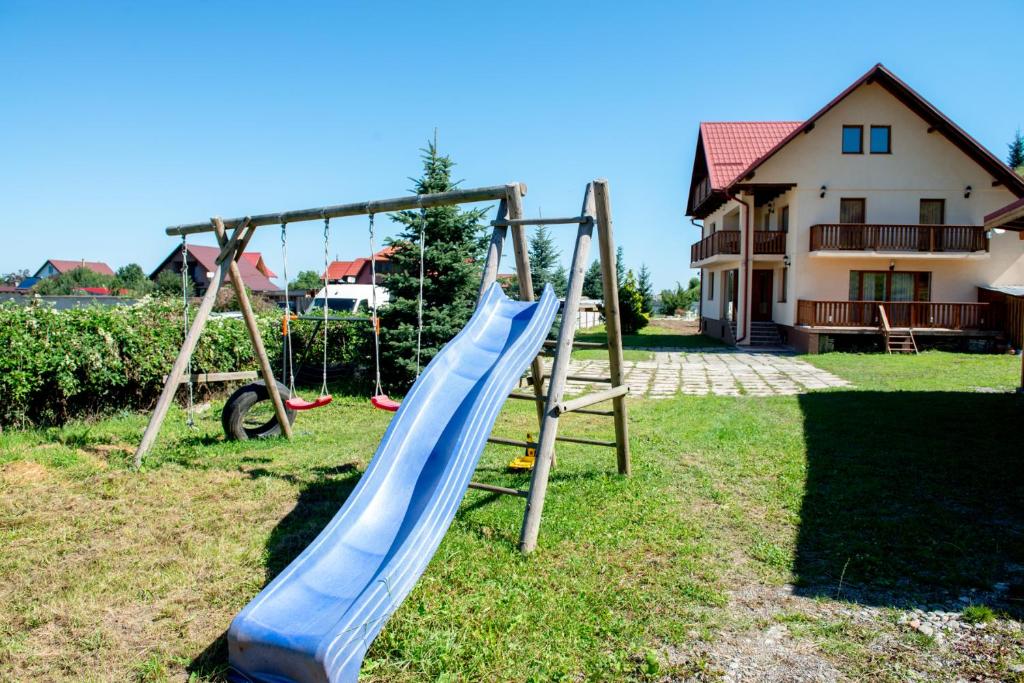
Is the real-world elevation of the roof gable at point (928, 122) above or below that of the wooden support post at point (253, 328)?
above

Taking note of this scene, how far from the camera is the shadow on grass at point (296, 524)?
302cm

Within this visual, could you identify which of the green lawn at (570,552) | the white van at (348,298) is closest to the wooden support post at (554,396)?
the green lawn at (570,552)

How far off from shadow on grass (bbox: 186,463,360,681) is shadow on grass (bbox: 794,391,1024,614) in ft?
9.96

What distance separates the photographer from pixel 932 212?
20484 millimetres

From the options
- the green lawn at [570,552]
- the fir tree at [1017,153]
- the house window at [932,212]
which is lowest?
the green lawn at [570,552]

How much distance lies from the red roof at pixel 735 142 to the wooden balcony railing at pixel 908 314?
23.0 feet

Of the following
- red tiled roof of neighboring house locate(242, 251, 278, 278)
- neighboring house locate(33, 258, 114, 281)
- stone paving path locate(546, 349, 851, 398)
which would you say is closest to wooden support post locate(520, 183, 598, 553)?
A: stone paving path locate(546, 349, 851, 398)

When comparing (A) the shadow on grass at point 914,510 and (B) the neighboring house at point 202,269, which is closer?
(A) the shadow on grass at point 914,510

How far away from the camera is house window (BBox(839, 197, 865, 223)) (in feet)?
68.1

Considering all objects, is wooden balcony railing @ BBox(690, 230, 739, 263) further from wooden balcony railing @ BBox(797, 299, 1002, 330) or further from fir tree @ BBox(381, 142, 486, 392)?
fir tree @ BBox(381, 142, 486, 392)

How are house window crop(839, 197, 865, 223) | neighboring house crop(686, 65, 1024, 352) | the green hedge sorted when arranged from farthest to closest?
house window crop(839, 197, 865, 223)
neighboring house crop(686, 65, 1024, 352)
the green hedge

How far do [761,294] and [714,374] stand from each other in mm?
12677

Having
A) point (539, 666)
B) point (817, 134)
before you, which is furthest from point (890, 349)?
point (539, 666)

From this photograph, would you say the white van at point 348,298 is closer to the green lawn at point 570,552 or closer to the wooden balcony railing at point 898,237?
the wooden balcony railing at point 898,237
